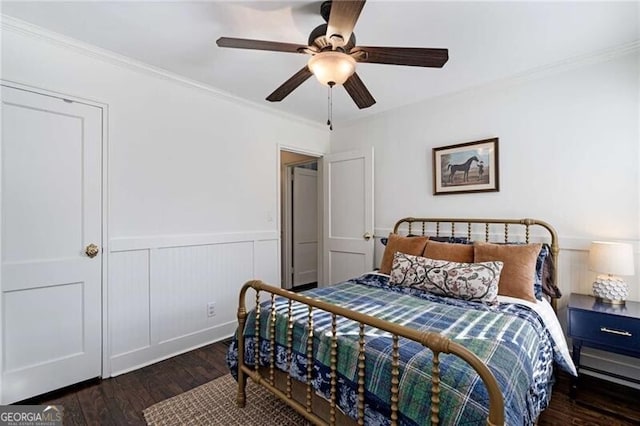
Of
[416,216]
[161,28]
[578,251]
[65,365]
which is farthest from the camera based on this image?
[416,216]

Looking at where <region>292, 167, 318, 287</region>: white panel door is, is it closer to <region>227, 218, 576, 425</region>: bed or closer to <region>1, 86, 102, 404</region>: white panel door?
<region>227, 218, 576, 425</region>: bed

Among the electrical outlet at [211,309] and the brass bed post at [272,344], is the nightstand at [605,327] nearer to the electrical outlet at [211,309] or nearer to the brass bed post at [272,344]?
the brass bed post at [272,344]

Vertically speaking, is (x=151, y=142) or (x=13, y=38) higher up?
(x=13, y=38)

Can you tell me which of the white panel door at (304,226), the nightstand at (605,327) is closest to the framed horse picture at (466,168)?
the nightstand at (605,327)

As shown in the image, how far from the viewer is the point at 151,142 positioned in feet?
8.68

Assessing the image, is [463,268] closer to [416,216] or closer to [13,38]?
[416,216]

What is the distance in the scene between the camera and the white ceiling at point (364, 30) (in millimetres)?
1835

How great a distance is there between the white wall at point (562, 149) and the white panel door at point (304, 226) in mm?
2312

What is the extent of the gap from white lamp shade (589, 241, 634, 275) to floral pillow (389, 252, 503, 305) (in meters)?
0.65

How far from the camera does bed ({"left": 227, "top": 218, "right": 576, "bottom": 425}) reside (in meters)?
1.16

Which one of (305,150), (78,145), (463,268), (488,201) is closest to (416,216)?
(488,201)

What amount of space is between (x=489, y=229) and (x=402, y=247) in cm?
84

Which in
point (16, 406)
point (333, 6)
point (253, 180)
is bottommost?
point (16, 406)

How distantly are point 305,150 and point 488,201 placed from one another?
7.14ft
